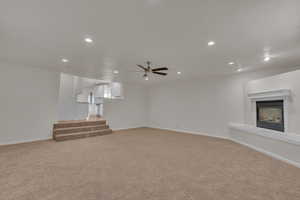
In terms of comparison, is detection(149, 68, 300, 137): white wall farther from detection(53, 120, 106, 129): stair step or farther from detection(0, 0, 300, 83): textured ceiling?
detection(53, 120, 106, 129): stair step

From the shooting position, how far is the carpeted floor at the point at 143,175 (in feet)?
6.04

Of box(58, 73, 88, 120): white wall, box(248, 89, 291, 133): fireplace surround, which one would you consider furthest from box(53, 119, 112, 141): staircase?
box(248, 89, 291, 133): fireplace surround

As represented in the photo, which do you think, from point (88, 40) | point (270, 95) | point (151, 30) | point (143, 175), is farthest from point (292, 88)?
point (88, 40)

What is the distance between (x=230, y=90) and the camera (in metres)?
5.21

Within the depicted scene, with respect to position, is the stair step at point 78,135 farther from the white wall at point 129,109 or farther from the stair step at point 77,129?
the white wall at point 129,109

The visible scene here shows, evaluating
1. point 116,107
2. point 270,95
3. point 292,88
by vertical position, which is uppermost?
point 292,88

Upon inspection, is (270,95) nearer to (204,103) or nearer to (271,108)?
(271,108)

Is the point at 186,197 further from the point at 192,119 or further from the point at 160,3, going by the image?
the point at 192,119

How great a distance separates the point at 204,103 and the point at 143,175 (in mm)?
4617

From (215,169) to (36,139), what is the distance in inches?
231

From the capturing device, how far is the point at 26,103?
4438 millimetres

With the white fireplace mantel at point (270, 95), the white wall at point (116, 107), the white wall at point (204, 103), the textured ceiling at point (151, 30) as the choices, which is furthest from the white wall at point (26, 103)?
the white fireplace mantel at point (270, 95)

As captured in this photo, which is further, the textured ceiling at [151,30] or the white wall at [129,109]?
the white wall at [129,109]

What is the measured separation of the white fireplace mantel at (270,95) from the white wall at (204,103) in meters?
0.44
